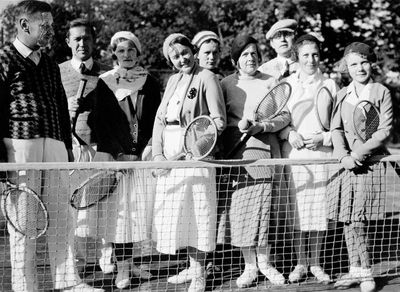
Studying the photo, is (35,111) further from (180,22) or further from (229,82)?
(180,22)

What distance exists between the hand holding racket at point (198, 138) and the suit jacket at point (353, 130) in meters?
1.12

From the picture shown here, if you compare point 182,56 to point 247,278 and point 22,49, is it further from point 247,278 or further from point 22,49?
point 247,278

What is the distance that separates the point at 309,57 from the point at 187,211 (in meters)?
1.73

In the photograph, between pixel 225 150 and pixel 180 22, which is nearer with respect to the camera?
pixel 225 150

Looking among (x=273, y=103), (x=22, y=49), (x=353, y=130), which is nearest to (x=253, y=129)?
(x=273, y=103)

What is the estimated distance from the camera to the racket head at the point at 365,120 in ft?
16.3

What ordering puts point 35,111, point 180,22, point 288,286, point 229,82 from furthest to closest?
point 180,22 → point 229,82 → point 288,286 → point 35,111

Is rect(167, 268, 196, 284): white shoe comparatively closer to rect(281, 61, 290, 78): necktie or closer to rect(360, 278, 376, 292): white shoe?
rect(360, 278, 376, 292): white shoe

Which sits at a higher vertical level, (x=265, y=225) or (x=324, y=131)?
(x=324, y=131)

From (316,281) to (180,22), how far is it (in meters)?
38.2

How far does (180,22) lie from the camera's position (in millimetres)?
42062

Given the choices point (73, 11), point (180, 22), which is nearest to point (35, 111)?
point (180, 22)

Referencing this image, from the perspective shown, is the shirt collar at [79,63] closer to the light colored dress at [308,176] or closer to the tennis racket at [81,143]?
the tennis racket at [81,143]

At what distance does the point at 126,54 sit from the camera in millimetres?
5605
